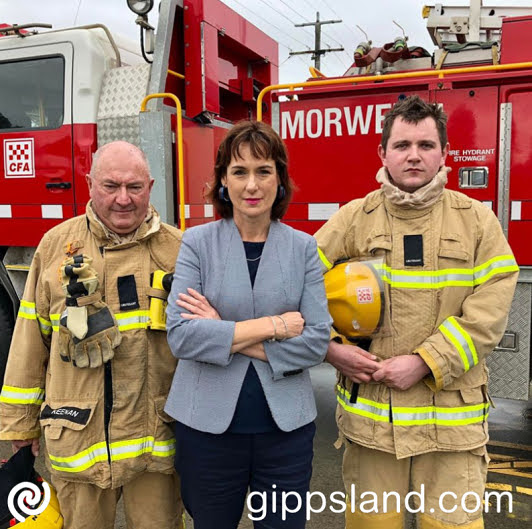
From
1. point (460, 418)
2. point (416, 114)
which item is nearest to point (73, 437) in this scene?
point (460, 418)

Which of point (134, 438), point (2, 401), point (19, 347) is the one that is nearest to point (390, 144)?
point (134, 438)

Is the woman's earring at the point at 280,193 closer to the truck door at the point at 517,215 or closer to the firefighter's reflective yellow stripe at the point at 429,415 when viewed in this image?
the firefighter's reflective yellow stripe at the point at 429,415

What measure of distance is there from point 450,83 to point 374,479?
216 cm

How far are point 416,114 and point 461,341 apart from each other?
760 mm

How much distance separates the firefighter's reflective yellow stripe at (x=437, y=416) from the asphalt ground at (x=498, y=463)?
1117 mm

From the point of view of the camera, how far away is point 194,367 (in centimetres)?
173

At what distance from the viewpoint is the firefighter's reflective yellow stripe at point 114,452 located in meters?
1.79

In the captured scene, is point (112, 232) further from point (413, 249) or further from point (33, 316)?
point (413, 249)

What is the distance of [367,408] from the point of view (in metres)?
1.96

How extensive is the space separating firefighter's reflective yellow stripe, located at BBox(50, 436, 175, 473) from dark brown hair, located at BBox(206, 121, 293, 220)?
2.59 ft

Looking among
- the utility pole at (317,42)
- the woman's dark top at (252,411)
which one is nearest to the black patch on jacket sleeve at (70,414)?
the woman's dark top at (252,411)

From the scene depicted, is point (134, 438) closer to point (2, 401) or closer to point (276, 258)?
point (2, 401)

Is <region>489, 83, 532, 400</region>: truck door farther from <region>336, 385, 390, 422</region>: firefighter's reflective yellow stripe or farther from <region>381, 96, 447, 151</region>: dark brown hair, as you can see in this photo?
<region>336, 385, 390, 422</region>: firefighter's reflective yellow stripe

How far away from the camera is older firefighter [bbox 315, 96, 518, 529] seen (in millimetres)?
1846
